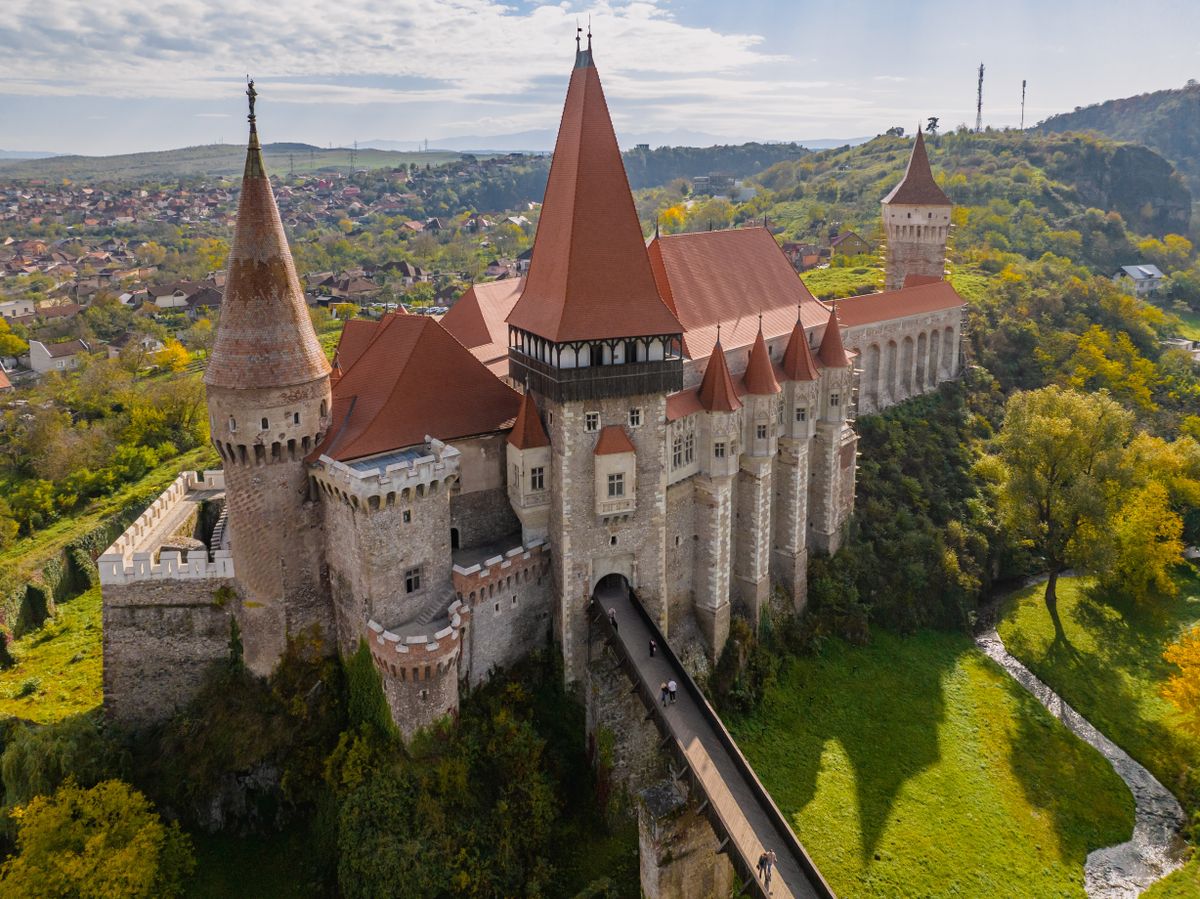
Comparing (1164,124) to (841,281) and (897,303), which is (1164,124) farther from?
(897,303)

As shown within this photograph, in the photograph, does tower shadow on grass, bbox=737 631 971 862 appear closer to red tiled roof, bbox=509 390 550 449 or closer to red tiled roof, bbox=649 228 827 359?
red tiled roof, bbox=509 390 550 449

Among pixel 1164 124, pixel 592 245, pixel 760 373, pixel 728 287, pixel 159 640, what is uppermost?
pixel 1164 124

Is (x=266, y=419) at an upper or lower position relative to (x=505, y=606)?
upper

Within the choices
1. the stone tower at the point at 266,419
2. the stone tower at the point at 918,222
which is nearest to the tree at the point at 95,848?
the stone tower at the point at 266,419

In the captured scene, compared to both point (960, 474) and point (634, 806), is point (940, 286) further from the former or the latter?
point (634, 806)

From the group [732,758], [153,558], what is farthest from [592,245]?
[153,558]

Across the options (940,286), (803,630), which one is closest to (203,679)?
(803,630)
